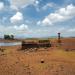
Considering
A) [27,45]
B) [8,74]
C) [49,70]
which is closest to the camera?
[8,74]

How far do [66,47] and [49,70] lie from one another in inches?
449

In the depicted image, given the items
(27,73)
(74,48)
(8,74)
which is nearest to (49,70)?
(27,73)

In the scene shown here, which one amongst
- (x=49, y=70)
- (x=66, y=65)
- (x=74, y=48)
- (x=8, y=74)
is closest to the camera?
(x=8, y=74)

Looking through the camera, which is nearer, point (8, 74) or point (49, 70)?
point (8, 74)

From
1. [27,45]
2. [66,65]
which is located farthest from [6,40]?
[66,65]

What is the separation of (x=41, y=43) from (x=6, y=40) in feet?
194

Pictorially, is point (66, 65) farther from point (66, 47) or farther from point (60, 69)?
point (66, 47)

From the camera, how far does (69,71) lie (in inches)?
544

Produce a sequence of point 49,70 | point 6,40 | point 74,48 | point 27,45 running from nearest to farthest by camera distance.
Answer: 1. point 49,70
2. point 74,48
3. point 27,45
4. point 6,40

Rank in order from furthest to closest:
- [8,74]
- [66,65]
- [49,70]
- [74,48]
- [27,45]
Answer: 1. [27,45]
2. [74,48]
3. [66,65]
4. [49,70]
5. [8,74]

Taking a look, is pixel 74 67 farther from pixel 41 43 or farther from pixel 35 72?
pixel 41 43

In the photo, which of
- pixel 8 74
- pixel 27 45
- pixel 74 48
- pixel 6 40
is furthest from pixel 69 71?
pixel 6 40

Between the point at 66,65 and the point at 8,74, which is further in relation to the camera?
the point at 66,65

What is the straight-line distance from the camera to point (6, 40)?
91000 mm
